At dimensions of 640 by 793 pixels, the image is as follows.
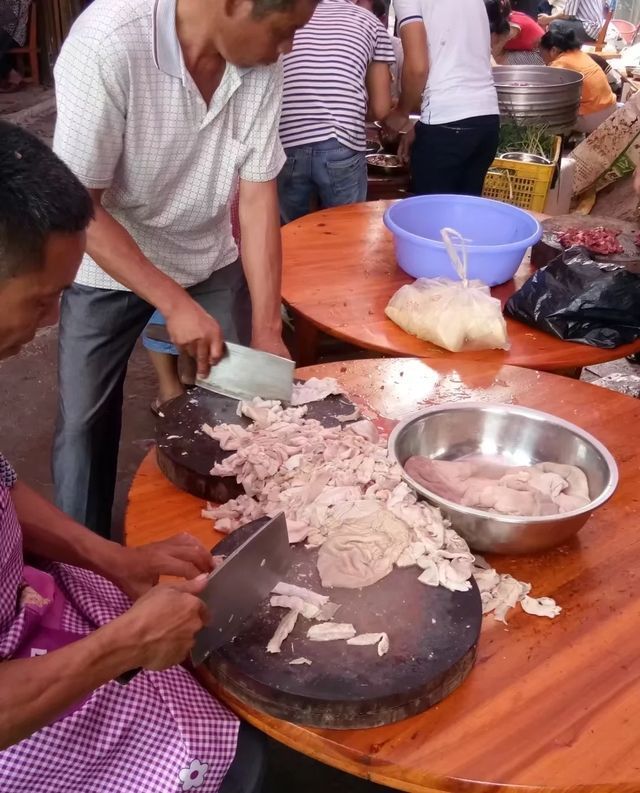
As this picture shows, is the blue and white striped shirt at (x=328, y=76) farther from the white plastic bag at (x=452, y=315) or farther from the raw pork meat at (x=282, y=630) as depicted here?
the raw pork meat at (x=282, y=630)

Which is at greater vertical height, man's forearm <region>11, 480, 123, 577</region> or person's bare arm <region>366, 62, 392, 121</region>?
person's bare arm <region>366, 62, 392, 121</region>

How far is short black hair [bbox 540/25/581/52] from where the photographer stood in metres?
7.66

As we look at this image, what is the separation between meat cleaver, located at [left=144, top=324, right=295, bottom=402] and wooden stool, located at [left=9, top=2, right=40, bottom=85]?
397 inches

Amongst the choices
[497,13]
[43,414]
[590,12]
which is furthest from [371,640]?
[590,12]

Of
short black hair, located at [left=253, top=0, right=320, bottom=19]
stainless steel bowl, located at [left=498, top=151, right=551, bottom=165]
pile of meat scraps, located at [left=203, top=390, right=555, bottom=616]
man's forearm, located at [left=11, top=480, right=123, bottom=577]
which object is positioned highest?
short black hair, located at [left=253, top=0, right=320, bottom=19]

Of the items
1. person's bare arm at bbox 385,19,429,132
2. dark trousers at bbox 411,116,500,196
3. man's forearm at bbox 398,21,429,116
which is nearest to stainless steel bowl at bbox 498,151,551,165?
dark trousers at bbox 411,116,500,196

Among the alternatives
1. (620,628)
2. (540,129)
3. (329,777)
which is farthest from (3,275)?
(540,129)

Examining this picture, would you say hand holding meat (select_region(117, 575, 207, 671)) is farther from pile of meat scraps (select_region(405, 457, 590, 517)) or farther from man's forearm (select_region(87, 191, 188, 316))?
man's forearm (select_region(87, 191, 188, 316))

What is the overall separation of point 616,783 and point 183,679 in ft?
2.49

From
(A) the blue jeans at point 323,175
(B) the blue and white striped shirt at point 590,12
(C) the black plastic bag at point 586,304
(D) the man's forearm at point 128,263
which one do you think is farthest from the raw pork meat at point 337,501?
(B) the blue and white striped shirt at point 590,12

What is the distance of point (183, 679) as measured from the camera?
1426 mm

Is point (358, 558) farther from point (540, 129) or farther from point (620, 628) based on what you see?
point (540, 129)

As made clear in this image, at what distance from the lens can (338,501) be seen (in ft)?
5.45

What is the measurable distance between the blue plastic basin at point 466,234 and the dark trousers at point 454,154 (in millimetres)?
1584
